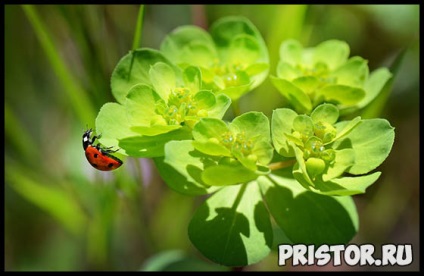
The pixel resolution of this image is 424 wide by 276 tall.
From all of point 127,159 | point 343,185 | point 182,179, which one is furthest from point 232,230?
point 127,159

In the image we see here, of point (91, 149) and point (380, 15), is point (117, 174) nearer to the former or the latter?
point (91, 149)

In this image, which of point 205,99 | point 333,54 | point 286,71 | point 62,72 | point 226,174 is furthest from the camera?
point 62,72

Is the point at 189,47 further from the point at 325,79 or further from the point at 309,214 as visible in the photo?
the point at 309,214

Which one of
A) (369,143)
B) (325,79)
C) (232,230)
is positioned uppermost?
(325,79)

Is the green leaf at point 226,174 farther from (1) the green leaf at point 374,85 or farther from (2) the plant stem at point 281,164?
(1) the green leaf at point 374,85

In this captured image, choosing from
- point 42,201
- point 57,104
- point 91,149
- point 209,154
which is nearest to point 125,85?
point 91,149

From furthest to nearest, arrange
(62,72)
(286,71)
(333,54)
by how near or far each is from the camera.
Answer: (62,72) → (333,54) → (286,71)

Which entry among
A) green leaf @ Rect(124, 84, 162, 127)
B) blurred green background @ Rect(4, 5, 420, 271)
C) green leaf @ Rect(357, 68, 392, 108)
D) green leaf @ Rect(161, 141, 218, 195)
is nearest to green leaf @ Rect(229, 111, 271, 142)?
green leaf @ Rect(161, 141, 218, 195)

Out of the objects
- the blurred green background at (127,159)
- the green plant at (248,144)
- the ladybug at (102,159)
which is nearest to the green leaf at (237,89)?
the green plant at (248,144)
